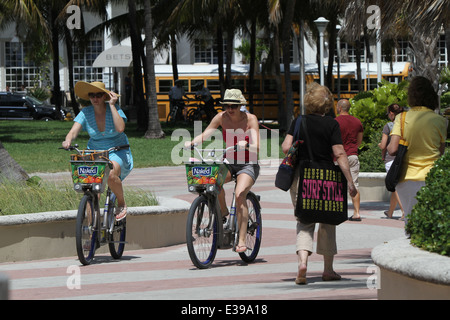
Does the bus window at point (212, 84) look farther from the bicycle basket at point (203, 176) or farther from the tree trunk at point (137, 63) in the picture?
the bicycle basket at point (203, 176)

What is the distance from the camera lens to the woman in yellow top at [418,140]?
25.3ft

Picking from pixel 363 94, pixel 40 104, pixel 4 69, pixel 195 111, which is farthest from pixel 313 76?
pixel 363 94

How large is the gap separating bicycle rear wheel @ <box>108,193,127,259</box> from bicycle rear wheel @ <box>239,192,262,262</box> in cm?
126

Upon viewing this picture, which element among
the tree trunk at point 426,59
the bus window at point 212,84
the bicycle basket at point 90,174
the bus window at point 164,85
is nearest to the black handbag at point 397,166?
the bicycle basket at point 90,174

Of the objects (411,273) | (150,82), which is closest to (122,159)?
(411,273)

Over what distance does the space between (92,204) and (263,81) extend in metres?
35.0

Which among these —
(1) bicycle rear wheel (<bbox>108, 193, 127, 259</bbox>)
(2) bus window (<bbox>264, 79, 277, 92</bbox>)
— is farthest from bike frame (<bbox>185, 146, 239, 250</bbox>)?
(2) bus window (<bbox>264, 79, 277, 92</bbox>)

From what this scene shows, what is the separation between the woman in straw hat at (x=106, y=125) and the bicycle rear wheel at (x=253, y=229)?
125cm

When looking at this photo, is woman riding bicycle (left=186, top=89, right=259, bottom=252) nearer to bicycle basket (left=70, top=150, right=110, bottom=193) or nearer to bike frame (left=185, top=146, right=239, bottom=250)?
bike frame (left=185, top=146, right=239, bottom=250)

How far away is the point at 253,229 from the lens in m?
9.03

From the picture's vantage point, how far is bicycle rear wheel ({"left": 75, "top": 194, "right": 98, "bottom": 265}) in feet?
28.0

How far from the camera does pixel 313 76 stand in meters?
43.7
